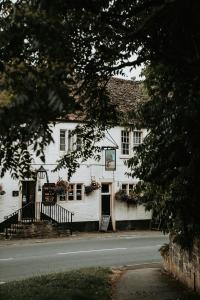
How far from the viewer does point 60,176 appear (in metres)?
29.4

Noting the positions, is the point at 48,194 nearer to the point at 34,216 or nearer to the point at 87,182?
the point at 34,216

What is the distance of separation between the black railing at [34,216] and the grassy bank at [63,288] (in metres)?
14.4

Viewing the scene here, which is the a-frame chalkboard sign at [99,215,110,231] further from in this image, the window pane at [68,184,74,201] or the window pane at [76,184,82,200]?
the window pane at [68,184,74,201]

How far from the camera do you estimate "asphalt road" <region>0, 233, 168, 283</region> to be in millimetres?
16219

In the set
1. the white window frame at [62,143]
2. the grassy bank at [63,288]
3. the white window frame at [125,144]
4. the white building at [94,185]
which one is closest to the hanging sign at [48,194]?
the white building at [94,185]

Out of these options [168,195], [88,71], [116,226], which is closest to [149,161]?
[168,195]

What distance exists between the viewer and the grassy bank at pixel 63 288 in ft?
34.3

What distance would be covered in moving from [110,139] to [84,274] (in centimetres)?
1875

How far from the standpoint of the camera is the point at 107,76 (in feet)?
33.6

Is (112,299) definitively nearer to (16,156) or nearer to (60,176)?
(16,156)

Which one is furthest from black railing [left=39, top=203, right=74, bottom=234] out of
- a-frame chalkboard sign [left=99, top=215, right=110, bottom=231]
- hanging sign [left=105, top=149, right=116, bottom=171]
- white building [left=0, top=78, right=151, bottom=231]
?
hanging sign [left=105, top=149, right=116, bottom=171]

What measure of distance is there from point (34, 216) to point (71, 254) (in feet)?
30.0

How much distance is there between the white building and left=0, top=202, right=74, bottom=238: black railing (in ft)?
0.98

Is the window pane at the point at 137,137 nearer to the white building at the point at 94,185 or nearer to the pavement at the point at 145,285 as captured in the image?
the white building at the point at 94,185
